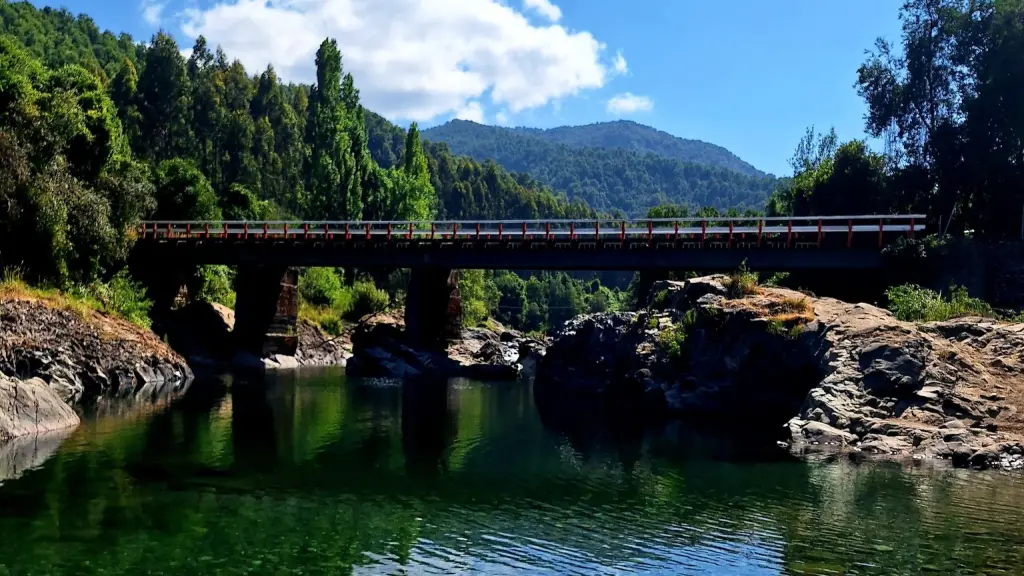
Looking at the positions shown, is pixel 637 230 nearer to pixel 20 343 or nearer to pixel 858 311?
pixel 858 311

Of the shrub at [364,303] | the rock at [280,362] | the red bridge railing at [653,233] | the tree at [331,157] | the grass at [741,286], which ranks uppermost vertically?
the tree at [331,157]

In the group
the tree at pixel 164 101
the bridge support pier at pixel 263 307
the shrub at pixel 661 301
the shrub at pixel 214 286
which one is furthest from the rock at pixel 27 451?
the tree at pixel 164 101

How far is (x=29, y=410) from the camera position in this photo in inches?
1361

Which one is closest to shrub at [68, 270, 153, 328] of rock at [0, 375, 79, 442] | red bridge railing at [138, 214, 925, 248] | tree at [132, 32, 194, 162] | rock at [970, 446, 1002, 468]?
red bridge railing at [138, 214, 925, 248]

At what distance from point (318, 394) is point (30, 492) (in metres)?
30.3

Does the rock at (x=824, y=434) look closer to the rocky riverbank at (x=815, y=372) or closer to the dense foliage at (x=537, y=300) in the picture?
the rocky riverbank at (x=815, y=372)

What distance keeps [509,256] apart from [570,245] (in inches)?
188

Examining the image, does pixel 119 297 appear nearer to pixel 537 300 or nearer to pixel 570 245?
pixel 570 245

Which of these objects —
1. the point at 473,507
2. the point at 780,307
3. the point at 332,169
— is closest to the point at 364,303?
the point at 332,169

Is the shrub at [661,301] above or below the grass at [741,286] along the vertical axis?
below

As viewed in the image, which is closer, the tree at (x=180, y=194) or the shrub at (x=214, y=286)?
the tree at (x=180, y=194)

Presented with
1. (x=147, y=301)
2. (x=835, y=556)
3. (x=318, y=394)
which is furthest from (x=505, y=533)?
(x=147, y=301)

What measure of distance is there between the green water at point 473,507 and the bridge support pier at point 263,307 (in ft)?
119

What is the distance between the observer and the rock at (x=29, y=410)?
3328 cm
